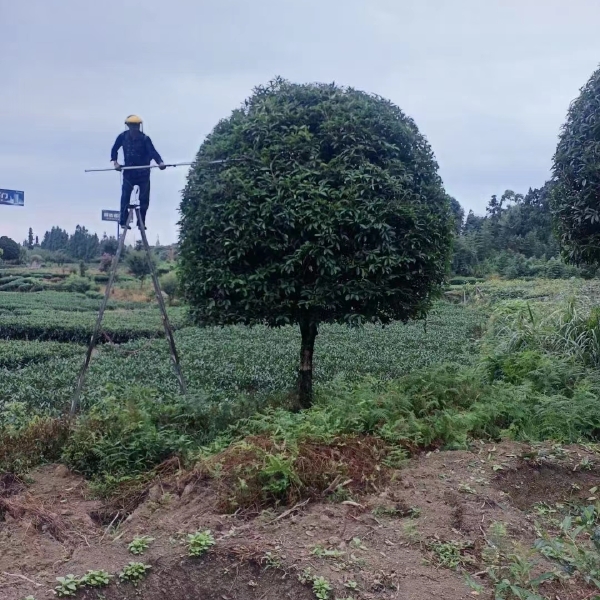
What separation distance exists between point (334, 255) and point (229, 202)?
941 millimetres

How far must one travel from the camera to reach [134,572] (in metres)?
2.77

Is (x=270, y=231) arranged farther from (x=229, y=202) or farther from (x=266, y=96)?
(x=266, y=96)

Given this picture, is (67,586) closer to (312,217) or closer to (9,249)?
(312,217)

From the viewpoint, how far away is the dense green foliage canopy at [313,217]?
489 cm

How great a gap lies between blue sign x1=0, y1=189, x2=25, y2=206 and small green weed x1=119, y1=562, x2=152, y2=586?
465 cm

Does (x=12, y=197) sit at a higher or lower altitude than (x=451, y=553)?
higher

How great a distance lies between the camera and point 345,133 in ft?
16.7

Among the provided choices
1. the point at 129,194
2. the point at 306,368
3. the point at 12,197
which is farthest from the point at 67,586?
the point at 12,197

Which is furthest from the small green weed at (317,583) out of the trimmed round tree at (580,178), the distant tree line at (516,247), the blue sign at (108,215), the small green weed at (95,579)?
the distant tree line at (516,247)

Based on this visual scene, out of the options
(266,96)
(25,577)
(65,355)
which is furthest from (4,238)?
(25,577)

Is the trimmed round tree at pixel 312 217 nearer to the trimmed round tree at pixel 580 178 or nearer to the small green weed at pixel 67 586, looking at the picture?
the trimmed round tree at pixel 580 178

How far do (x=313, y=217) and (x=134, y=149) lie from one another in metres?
1.78

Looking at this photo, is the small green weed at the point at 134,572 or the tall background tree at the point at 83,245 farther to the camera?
the tall background tree at the point at 83,245

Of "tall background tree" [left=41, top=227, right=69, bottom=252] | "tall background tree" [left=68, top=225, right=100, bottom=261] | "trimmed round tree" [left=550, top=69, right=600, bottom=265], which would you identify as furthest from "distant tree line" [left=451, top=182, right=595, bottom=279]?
"tall background tree" [left=41, top=227, right=69, bottom=252]
